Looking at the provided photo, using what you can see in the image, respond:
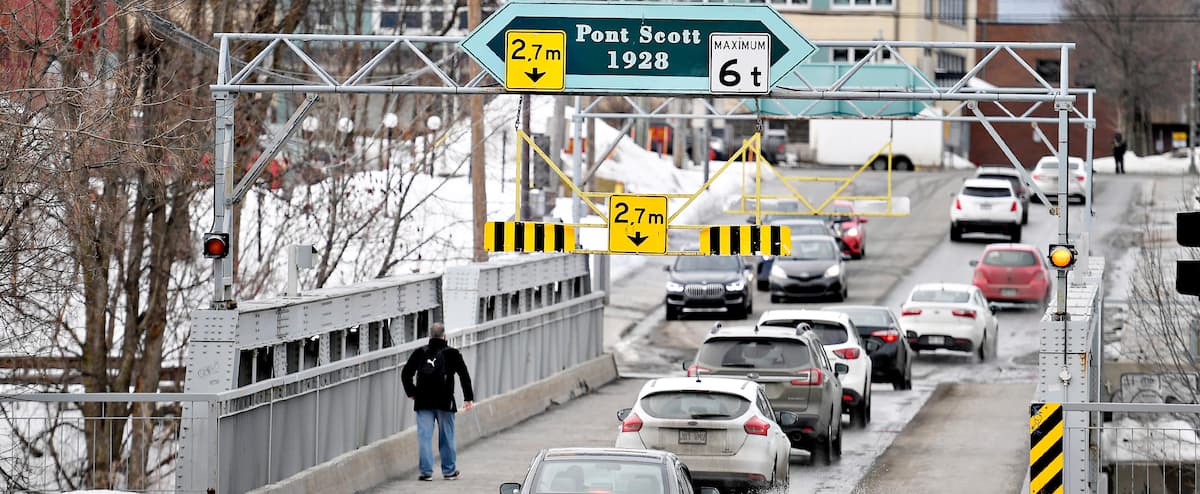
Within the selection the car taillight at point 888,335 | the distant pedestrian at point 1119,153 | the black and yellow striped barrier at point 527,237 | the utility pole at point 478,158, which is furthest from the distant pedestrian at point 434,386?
the distant pedestrian at point 1119,153

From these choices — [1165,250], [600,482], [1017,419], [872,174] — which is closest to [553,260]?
[1017,419]

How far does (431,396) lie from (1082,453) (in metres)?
6.84

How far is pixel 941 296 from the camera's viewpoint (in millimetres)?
34375

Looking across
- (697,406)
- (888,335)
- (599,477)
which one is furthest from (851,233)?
(599,477)

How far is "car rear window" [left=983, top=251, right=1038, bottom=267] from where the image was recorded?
40031mm

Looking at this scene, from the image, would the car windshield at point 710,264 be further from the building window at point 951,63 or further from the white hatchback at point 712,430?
the building window at point 951,63

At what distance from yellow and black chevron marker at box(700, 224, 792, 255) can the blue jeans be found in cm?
531

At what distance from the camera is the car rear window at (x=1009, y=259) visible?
40.0m

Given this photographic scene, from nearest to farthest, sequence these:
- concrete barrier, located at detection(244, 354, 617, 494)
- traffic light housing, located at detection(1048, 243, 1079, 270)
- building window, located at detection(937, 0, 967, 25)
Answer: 1. concrete barrier, located at detection(244, 354, 617, 494)
2. traffic light housing, located at detection(1048, 243, 1079, 270)
3. building window, located at detection(937, 0, 967, 25)

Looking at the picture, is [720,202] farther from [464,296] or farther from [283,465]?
[283,465]

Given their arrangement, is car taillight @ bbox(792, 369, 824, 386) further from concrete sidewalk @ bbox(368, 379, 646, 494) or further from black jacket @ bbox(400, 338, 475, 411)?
black jacket @ bbox(400, 338, 475, 411)

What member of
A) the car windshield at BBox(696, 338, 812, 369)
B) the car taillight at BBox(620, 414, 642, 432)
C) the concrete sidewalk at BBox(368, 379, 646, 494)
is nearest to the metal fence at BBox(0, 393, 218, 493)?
the concrete sidewalk at BBox(368, 379, 646, 494)

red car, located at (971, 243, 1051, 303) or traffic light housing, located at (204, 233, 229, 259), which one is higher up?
traffic light housing, located at (204, 233, 229, 259)

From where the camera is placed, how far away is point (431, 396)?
19203 mm
